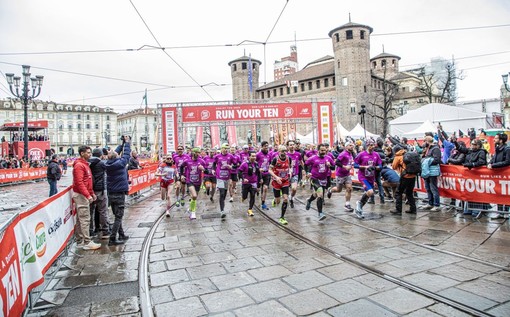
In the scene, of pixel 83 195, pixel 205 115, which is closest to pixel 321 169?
pixel 83 195

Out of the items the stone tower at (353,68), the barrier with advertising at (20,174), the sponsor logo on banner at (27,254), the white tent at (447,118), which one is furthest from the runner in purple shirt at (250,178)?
the stone tower at (353,68)

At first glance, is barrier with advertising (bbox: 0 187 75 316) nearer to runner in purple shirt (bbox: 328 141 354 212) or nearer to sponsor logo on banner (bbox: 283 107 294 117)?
runner in purple shirt (bbox: 328 141 354 212)

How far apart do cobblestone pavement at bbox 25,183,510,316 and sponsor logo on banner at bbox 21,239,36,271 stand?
1.95ft

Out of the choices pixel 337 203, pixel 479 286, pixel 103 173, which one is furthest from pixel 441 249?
pixel 103 173

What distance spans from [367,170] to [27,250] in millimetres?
7355

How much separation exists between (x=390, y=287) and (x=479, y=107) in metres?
35.9

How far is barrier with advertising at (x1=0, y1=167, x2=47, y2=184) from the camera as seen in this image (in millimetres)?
21250

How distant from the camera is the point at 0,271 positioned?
9.61ft

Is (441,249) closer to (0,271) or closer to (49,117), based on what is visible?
(0,271)

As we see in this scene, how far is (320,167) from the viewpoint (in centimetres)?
843

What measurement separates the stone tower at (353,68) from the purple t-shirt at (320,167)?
50.2 meters

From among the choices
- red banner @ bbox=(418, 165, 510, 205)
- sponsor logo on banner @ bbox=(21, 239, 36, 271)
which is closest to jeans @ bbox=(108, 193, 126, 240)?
sponsor logo on banner @ bbox=(21, 239, 36, 271)

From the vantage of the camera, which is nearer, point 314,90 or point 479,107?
point 479,107

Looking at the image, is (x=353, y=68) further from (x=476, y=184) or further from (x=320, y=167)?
(x=320, y=167)
